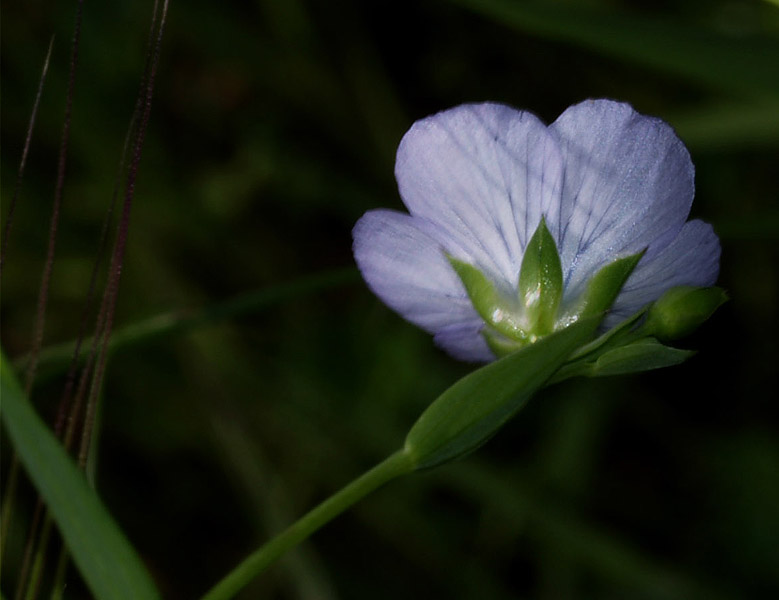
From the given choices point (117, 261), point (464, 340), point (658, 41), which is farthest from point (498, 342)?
point (658, 41)

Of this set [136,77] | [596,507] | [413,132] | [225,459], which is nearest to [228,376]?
[225,459]

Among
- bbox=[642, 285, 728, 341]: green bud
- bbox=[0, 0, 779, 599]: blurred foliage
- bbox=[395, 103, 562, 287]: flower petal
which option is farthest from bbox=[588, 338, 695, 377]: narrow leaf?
bbox=[0, 0, 779, 599]: blurred foliage

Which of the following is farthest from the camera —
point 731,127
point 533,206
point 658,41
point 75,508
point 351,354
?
point 351,354

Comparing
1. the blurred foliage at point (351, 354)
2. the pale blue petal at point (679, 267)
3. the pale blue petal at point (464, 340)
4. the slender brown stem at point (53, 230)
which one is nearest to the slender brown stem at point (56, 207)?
the slender brown stem at point (53, 230)

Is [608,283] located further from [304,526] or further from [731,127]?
[731,127]

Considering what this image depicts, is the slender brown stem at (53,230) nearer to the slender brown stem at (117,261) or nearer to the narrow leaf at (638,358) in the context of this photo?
the slender brown stem at (117,261)
